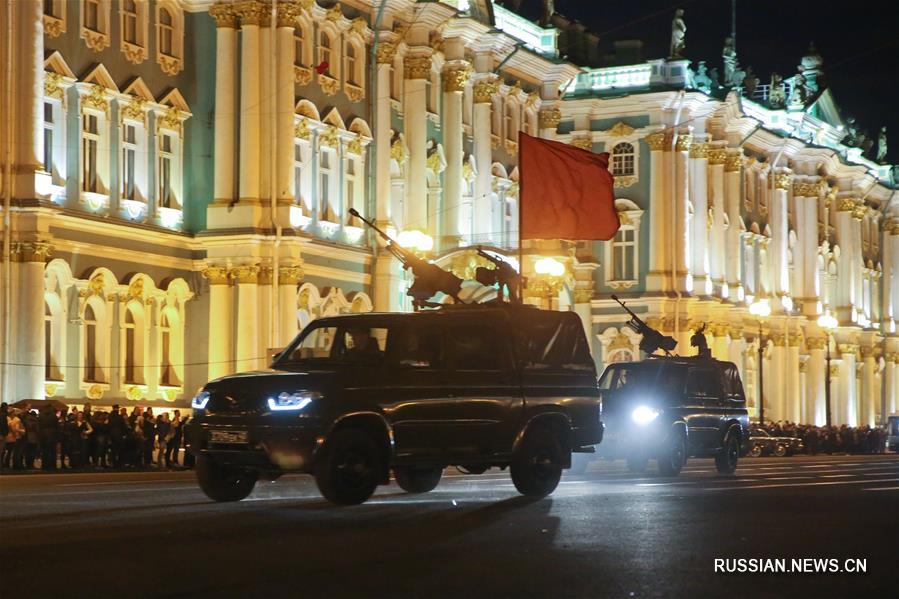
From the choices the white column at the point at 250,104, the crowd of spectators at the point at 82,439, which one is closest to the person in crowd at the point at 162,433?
the crowd of spectators at the point at 82,439

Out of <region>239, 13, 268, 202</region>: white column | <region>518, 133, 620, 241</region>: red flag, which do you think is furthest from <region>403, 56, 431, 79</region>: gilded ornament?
<region>518, 133, 620, 241</region>: red flag

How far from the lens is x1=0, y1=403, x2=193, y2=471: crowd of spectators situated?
34719 mm

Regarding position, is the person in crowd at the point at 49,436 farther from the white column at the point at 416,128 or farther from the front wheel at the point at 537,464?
the white column at the point at 416,128

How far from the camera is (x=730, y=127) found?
264 feet

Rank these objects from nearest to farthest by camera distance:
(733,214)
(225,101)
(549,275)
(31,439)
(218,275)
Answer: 1. (31,439)
2. (218,275)
3. (225,101)
4. (549,275)
5. (733,214)

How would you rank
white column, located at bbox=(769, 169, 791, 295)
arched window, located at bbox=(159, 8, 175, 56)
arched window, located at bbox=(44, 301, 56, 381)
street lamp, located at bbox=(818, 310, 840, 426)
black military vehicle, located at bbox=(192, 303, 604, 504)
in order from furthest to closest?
1. white column, located at bbox=(769, 169, 791, 295)
2. street lamp, located at bbox=(818, 310, 840, 426)
3. arched window, located at bbox=(159, 8, 175, 56)
4. arched window, located at bbox=(44, 301, 56, 381)
5. black military vehicle, located at bbox=(192, 303, 604, 504)

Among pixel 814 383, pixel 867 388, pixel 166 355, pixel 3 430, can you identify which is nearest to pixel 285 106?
pixel 166 355

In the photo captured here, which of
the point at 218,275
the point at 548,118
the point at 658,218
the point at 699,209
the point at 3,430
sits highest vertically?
the point at 548,118

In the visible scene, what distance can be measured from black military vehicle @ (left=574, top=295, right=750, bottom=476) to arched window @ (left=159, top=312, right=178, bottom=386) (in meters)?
15.9

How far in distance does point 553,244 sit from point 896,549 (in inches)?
1843

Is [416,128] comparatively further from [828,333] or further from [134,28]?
[828,333]

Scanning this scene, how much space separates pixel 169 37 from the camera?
48156 mm

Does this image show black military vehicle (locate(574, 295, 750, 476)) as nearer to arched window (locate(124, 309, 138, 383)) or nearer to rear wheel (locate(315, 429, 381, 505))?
rear wheel (locate(315, 429, 381, 505))

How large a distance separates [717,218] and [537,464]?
5811 cm
